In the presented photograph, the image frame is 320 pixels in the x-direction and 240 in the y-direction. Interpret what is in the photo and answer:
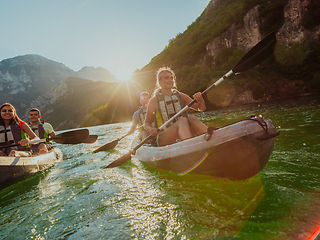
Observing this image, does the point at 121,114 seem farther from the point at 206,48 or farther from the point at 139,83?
the point at 206,48

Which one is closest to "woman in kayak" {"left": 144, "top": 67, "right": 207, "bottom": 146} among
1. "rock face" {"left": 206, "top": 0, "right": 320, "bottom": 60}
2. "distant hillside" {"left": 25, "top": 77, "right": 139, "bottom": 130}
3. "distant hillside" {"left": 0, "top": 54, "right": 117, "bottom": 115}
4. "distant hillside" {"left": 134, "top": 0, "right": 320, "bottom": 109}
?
"distant hillside" {"left": 134, "top": 0, "right": 320, "bottom": 109}

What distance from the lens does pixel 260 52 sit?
284cm

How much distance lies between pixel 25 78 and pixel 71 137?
214 metres

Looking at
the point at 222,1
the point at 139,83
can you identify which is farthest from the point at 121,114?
the point at 222,1

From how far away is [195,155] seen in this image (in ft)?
7.93

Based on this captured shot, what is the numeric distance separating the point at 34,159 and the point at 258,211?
5518 millimetres

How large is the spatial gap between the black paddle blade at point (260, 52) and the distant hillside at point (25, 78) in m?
157

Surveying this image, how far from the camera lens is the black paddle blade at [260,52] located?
9.23ft

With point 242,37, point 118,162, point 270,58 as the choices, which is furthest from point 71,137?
point 242,37

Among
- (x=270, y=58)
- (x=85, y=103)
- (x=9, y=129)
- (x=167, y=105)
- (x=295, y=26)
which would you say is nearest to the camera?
(x=167, y=105)

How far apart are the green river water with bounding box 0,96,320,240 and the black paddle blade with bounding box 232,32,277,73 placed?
6.59 ft

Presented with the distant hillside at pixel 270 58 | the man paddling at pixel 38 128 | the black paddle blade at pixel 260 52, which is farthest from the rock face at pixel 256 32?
the man paddling at pixel 38 128

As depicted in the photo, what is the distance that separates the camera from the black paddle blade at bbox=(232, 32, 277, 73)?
111 inches

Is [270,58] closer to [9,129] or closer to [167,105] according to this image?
[167,105]
